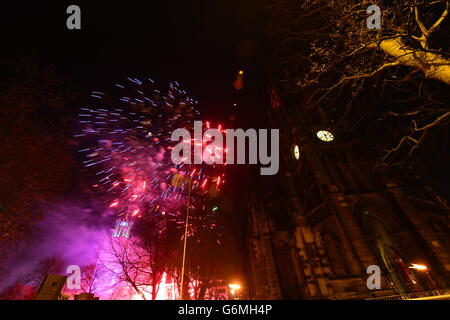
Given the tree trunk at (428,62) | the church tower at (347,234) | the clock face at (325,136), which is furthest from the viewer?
the clock face at (325,136)

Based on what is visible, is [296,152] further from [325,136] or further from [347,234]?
[347,234]

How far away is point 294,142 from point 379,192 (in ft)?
44.9

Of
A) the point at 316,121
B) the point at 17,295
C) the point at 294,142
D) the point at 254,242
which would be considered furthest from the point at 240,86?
the point at 17,295

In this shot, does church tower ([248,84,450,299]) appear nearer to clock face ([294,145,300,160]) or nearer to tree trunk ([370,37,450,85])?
clock face ([294,145,300,160])

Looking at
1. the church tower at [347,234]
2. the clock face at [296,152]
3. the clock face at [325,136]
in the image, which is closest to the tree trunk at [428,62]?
the church tower at [347,234]

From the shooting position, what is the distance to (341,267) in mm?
22812

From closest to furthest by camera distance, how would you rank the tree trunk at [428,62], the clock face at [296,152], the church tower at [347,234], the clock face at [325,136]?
the tree trunk at [428,62], the church tower at [347,234], the clock face at [325,136], the clock face at [296,152]

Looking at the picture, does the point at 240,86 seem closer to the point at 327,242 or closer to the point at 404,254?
the point at 327,242

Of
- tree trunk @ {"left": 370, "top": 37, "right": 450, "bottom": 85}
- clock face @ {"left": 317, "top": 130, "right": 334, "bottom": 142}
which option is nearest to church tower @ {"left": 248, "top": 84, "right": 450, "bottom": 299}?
clock face @ {"left": 317, "top": 130, "right": 334, "bottom": 142}

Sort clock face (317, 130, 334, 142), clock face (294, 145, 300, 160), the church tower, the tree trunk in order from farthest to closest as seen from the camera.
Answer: clock face (294, 145, 300, 160) < clock face (317, 130, 334, 142) < the church tower < the tree trunk

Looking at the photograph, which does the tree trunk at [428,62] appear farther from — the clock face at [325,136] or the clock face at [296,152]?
the clock face at [296,152]

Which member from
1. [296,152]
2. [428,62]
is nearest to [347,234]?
[296,152]

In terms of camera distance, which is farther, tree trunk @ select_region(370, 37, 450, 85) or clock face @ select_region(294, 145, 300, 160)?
clock face @ select_region(294, 145, 300, 160)
